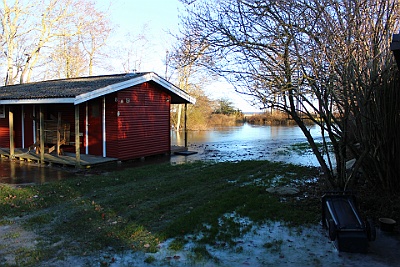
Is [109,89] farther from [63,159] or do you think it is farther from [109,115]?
[63,159]

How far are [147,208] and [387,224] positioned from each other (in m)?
3.35

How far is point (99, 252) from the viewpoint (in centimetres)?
373

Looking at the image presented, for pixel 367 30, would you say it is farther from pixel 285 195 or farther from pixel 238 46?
pixel 285 195

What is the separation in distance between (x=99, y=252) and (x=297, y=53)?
3.78 m

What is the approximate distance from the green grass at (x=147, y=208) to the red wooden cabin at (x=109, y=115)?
9.41 ft

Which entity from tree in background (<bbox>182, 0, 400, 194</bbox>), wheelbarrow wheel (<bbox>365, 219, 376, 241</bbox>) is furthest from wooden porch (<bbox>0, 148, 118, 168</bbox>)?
wheelbarrow wheel (<bbox>365, 219, 376, 241</bbox>)

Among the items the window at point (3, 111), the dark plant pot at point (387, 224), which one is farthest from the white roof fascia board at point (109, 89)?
the dark plant pot at point (387, 224)

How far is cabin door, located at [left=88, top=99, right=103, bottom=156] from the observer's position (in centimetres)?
1119

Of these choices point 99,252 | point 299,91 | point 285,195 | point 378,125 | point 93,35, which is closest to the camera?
point 99,252

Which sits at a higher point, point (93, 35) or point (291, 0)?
point (93, 35)

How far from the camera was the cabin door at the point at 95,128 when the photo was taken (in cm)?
1119

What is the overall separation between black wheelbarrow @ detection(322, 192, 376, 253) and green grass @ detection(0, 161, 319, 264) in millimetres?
731

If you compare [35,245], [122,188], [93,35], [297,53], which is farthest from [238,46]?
[93,35]

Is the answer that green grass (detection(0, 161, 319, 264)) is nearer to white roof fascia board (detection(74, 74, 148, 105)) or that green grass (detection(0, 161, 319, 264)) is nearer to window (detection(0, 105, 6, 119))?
white roof fascia board (detection(74, 74, 148, 105))
